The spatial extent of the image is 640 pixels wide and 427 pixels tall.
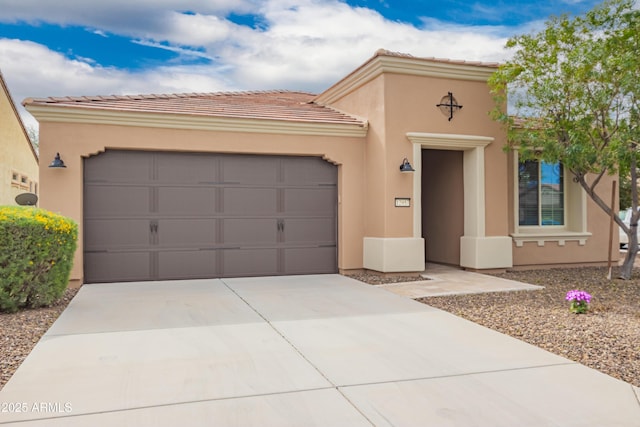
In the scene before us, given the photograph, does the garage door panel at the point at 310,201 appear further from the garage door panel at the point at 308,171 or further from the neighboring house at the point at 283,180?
the garage door panel at the point at 308,171

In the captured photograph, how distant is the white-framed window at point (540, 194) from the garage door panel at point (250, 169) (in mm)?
5585

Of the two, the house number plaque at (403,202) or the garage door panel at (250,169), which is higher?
the garage door panel at (250,169)

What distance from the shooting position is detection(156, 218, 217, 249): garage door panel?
9.77 m

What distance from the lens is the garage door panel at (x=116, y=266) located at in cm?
940

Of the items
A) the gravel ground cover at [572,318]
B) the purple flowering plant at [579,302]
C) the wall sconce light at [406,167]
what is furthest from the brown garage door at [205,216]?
the purple flowering plant at [579,302]

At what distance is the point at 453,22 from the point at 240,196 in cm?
680

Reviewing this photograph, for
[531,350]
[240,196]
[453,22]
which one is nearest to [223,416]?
[531,350]

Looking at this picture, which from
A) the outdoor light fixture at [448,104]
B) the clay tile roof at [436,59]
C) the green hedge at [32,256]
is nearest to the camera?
the green hedge at [32,256]

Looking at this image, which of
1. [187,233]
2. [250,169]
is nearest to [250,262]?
[187,233]

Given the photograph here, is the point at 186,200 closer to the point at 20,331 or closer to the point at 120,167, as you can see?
the point at 120,167

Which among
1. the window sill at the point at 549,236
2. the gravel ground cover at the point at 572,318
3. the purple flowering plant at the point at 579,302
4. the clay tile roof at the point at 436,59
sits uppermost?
the clay tile roof at the point at 436,59

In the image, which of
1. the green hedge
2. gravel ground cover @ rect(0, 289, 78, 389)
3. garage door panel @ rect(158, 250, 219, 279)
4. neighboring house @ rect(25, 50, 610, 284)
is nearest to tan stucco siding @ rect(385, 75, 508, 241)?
neighboring house @ rect(25, 50, 610, 284)

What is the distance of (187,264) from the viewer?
9.91 meters

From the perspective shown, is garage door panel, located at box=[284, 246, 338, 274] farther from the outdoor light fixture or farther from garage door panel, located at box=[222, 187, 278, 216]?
the outdoor light fixture
